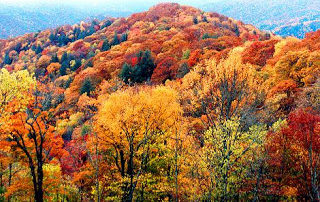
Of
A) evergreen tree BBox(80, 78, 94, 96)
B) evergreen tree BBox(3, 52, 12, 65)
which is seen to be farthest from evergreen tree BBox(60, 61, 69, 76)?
evergreen tree BBox(3, 52, 12, 65)

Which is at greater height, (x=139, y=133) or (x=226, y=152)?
(x=139, y=133)

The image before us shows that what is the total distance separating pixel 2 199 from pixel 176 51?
7894 cm

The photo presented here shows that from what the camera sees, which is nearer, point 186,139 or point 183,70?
point 186,139

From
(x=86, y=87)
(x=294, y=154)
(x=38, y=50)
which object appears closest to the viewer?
(x=294, y=154)

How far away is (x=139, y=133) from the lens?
2548 centimetres

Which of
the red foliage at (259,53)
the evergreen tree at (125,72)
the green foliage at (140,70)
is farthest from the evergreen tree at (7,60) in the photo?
the red foliage at (259,53)

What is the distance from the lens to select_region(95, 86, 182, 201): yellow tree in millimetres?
23516

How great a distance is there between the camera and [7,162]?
25000 mm

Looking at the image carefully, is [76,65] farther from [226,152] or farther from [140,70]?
[226,152]

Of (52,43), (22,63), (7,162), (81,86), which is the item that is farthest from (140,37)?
(7,162)

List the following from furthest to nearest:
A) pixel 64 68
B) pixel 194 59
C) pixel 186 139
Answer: pixel 64 68, pixel 194 59, pixel 186 139

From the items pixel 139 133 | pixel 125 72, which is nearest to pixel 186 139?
pixel 139 133

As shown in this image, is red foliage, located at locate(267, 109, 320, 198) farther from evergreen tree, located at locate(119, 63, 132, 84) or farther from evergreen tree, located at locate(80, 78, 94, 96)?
evergreen tree, located at locate(80, 78, 94, 96)

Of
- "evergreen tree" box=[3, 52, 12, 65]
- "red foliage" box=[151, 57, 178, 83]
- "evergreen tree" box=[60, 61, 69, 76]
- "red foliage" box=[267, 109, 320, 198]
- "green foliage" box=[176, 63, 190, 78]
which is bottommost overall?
"red foliage" box=[267, 109, 320, 198]
